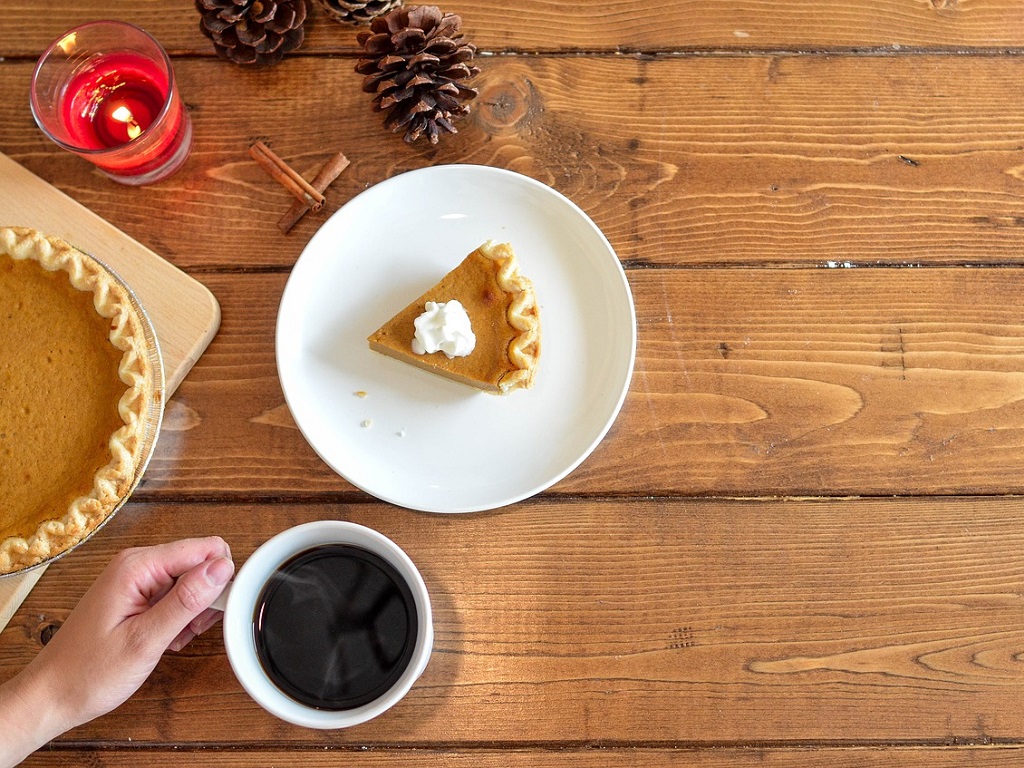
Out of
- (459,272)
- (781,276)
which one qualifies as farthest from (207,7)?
(781,276)

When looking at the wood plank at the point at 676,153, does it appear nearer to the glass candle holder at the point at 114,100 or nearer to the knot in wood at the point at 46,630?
the glass candle holder at the point at 114,100

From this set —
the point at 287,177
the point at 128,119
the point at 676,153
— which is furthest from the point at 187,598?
the point at 676,153

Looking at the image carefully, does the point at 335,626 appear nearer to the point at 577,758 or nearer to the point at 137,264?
the point at 577,758

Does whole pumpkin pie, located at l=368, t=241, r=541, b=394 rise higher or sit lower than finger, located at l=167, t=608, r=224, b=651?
higher

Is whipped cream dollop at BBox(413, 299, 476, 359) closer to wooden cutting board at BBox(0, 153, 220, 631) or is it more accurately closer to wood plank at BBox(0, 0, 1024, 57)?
wooden cutting board at BBox(0, 153, 220, 631)

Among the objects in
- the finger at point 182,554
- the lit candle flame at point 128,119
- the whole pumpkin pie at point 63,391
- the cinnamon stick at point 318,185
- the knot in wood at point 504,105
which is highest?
the knot in wood at point 504,105

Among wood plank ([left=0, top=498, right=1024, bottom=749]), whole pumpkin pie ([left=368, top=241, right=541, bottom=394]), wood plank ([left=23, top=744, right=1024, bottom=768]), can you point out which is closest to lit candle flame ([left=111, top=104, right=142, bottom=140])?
whole pumpkin pie ([left=368, top=241, right=541, bottom=394])

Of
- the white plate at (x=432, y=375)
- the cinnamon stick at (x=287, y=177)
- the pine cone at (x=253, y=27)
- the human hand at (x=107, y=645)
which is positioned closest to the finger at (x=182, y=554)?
the human hand at (x=107, y=645)
